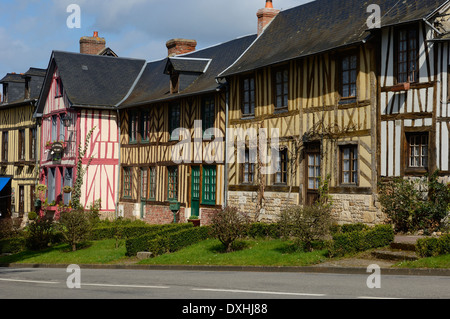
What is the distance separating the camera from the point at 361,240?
53.6 feet

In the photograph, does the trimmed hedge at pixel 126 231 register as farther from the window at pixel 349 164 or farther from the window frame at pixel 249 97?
the window at pixel 349 164

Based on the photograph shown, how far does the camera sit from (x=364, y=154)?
19109 mm

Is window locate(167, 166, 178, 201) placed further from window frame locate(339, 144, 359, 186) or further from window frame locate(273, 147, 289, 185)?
window frame locate(339, 144, 359, 186)

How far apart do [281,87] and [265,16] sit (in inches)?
184

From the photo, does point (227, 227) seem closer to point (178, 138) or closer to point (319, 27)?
point (319, 27)

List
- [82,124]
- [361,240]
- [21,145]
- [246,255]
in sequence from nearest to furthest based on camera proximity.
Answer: [361,240] < [246,255] < [82,124] < [21,145]

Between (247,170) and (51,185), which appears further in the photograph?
(51,185)

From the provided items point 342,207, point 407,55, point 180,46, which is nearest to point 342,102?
point 407,55

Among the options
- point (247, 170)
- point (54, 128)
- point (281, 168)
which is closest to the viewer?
point (281, 168)

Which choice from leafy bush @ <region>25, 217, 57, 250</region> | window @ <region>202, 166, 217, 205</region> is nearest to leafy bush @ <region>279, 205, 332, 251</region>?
window @ <region>202, 166, 217, 205</region>

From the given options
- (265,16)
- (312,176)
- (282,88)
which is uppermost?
(265,16)

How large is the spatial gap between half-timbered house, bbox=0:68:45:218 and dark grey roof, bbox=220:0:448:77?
54.1ft
